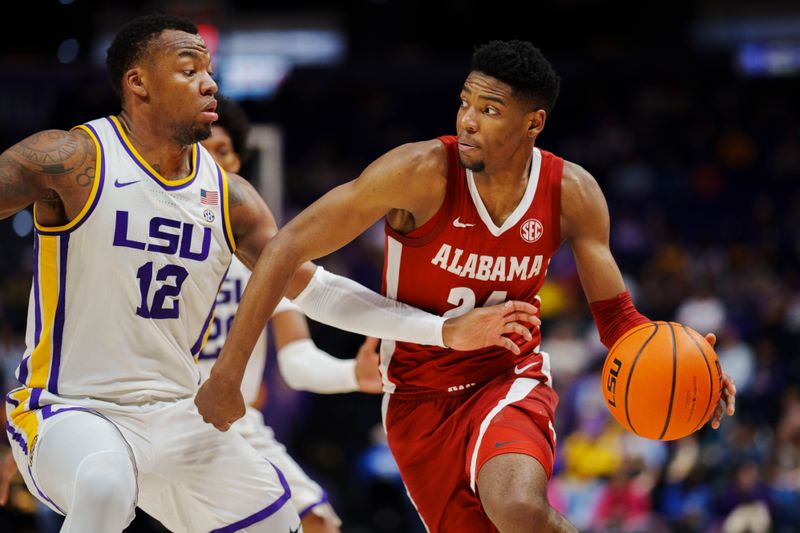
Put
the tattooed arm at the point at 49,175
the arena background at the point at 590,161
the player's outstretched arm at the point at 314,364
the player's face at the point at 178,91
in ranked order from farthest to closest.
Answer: the arena background at the point at 590,161 < the player's outstretched arm at the point at 314,364 < the player's face at the point at 178,91 < the tattooed arm at the point at 49,175

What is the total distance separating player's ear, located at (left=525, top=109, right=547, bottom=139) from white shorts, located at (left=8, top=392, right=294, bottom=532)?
1.73m

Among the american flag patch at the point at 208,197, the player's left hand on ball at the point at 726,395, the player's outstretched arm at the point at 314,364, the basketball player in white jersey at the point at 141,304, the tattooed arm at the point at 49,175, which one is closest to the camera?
the tattooed arm at the point at 49,175

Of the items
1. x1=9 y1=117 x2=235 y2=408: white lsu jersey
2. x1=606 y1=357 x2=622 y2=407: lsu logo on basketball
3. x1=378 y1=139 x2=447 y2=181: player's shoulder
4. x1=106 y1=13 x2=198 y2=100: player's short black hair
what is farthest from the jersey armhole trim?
x1=606 y1=357 x2=622 y2=407: lsu logo on basketball

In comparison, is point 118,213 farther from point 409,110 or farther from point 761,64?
point 761,64

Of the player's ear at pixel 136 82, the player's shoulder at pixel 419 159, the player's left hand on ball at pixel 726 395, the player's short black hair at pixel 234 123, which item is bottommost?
the player's left hand on ball at pixel 726 395

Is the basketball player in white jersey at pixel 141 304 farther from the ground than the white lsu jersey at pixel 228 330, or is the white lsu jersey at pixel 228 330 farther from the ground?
the basketball player in white jersey at pixel 141 304

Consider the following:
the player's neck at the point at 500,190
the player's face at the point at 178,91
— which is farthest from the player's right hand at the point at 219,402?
the player's neck at the point at 500,190

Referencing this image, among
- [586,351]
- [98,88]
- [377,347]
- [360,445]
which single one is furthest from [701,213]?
[377,347]

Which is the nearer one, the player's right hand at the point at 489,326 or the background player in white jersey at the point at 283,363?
the player's right hand at the point at 489,326

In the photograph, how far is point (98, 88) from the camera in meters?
15.8

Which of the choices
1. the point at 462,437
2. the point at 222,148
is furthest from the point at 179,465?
the point at 222,148

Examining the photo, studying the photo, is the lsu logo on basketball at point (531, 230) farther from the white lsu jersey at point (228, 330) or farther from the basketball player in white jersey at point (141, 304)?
the white lsu jersey at point (228, 330)

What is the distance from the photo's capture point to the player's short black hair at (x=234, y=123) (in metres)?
5.41

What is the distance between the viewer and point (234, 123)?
17.9ft
